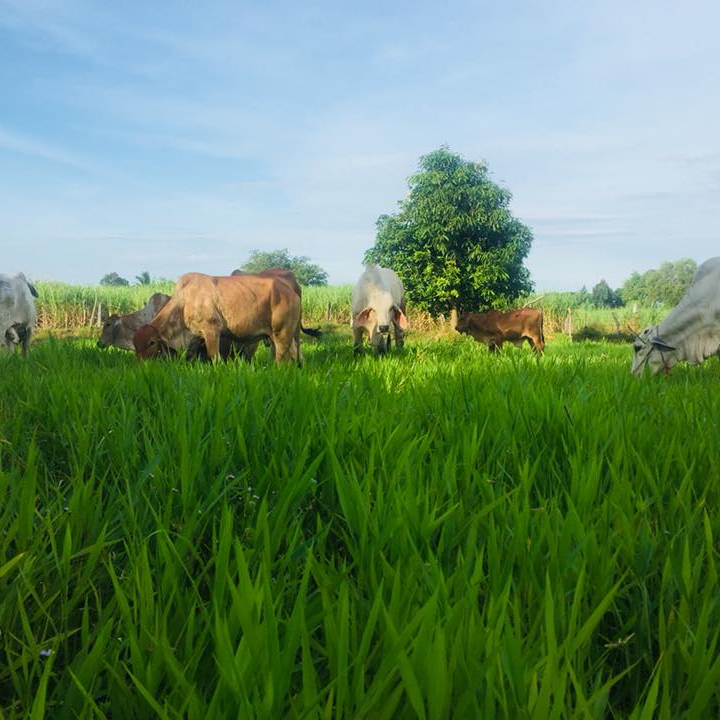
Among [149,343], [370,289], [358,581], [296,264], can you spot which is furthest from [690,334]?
[296,264]

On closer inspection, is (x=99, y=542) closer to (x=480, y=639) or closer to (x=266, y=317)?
(x=480, y=639)

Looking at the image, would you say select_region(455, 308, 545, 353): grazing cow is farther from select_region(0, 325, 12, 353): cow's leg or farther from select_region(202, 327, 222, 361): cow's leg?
select_region(0, 325, 12, 353): cow's leg

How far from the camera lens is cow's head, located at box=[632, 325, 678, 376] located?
599cm

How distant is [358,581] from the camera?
45.1 inches

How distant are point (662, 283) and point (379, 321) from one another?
99.3 m

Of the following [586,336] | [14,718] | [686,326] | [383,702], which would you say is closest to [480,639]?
[383,702]

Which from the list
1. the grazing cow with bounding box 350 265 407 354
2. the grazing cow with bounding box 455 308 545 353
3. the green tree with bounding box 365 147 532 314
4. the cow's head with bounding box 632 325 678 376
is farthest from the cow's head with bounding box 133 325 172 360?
the green tree with bounding box 365 147 532 314

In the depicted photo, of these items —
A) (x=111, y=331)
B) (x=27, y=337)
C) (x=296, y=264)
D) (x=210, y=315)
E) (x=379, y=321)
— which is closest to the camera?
(x=210, y=315)

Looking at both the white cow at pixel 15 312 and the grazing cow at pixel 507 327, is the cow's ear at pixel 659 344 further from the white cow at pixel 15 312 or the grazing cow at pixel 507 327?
the white cow at pixel 15 312

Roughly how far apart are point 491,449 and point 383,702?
5.08ft

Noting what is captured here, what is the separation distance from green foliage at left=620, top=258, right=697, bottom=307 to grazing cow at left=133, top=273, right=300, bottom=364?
94.8 m

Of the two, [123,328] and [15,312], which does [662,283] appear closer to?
[123,328]

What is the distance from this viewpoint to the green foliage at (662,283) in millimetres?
92438

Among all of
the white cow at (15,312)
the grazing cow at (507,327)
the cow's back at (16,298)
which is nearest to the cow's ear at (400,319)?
the grazing cow at (507,327)
